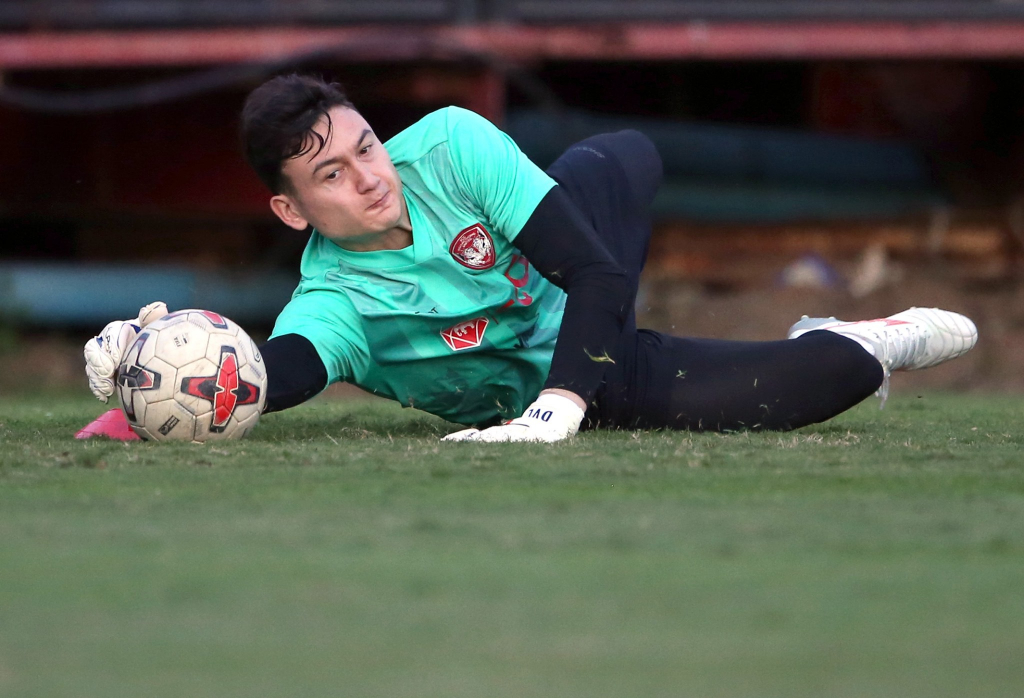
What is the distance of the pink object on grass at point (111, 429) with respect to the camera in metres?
2.98

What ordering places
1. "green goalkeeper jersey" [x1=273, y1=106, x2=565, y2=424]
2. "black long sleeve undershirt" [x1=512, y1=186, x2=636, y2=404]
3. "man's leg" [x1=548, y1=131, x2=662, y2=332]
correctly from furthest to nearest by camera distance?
1. "man's leg" [x1=548, y1=131, x2=662, y2=332]
2. "green goalkeeper jersey" [x1=273, y1=106, x2=565, y2=424]
3. "black long sleeve undershirt" [x1=512, y1=186, x2=636, y2=404]

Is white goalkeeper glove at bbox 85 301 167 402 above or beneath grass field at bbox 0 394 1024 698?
beneath

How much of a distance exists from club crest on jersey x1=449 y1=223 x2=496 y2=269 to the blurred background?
3.24m

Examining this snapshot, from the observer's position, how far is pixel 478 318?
9.90ft

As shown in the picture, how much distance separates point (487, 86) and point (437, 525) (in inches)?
180

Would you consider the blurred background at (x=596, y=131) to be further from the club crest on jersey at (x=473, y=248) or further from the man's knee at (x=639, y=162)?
the club crest on jersey at (x=473, y=248)

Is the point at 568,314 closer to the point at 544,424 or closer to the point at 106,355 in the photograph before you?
the point at 544,424

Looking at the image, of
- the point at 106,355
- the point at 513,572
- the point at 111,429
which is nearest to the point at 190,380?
the point at 106,355

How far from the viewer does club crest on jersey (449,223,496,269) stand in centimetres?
298

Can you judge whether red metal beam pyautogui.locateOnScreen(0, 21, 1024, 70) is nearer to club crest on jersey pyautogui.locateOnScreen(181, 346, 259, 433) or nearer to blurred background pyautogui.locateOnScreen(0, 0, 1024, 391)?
blurred background pyautogui.locateOnScreen(0, 0, 1024, 391)

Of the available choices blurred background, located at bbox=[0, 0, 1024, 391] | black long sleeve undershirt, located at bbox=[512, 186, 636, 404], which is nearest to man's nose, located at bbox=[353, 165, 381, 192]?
black long sleeve undershirt, located at bbox=[512, 186, 636, 404]

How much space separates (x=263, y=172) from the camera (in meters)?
2.91

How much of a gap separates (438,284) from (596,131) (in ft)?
12.7

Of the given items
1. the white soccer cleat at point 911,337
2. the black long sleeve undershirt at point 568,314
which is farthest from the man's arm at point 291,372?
the white soccer cleat at point 911,337
